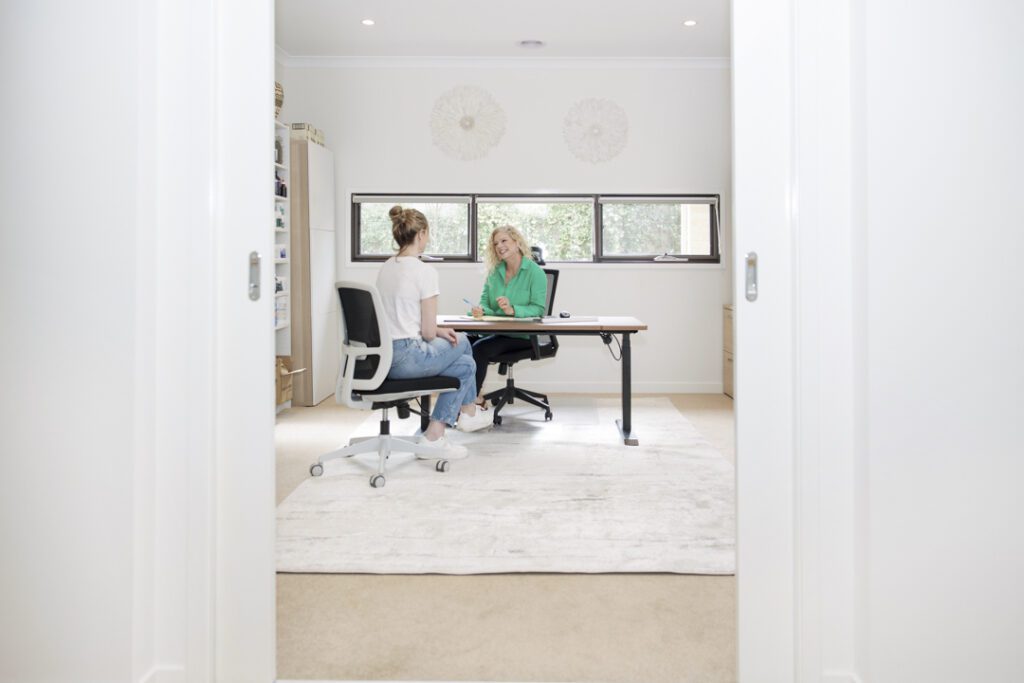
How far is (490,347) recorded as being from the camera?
4.87 meters

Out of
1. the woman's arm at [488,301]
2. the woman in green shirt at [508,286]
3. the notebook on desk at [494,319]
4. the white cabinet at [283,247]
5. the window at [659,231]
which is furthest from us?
the window at [659,231]

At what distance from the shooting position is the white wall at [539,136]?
6168mm

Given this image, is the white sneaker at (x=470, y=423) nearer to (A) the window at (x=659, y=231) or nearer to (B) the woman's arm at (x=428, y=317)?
(B) the woman's arm at (x=428, y=317)

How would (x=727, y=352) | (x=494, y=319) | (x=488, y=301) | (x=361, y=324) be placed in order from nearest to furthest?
(x=361, y=324) → (x=494, y=319) → (x=488, y=301) → (x=727, y=352)

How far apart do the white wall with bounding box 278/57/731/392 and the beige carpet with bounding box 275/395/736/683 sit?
4.08 metres

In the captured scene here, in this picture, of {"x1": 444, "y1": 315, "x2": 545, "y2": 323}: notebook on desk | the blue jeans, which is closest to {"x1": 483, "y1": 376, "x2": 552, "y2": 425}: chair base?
{"x1": 444, "y1": 315, "x2": 545, "y2": 323}: notebook on desk

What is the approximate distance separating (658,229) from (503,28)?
1995 mm

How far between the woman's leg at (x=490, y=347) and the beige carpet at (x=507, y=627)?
248cm

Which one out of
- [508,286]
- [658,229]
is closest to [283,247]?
[508,286]
